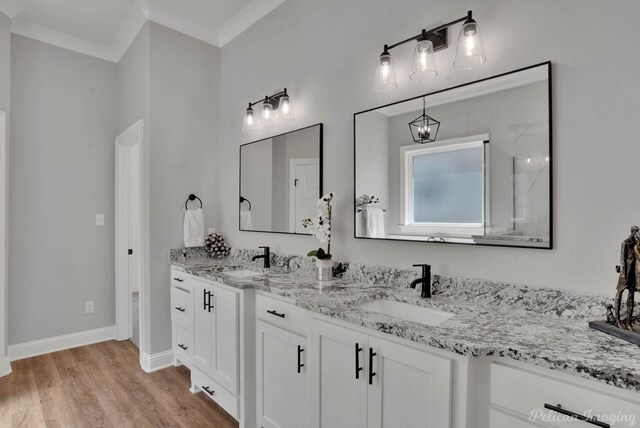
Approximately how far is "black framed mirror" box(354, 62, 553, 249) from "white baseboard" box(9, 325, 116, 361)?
3.09 meters

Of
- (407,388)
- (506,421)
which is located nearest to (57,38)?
(407,388)

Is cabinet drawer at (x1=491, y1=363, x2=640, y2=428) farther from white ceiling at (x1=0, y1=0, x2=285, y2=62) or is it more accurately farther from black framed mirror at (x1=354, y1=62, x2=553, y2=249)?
white ceiling at (x1=0, y1=0, x2=285, y2=62)

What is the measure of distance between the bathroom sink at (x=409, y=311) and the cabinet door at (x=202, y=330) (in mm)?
1174

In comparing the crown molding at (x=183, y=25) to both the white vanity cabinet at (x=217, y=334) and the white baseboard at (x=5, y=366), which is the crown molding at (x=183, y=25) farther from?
the white baseboard at (x=5, y=366)

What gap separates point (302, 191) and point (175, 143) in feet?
4.46

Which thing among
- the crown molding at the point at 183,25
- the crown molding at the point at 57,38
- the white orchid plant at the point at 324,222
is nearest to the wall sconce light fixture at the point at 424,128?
the white orchid plant at the point at 324,222

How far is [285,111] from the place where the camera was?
104 inches

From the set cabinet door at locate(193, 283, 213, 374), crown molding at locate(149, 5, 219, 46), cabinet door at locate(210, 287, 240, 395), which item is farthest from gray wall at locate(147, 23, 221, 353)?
cabinet door at locate(210, 287, 240, 395)

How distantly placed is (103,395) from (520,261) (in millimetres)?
2876

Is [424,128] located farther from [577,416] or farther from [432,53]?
[577,416]

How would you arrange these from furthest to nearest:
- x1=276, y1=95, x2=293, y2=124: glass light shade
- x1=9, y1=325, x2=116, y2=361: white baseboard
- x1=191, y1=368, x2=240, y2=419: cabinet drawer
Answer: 1. x1=9, y1=325, x2=116, y2=361: white baseboard
2. x1=276, y1=95, x2=293, y2=124: glass light shade
3. x1=191, y1=368, x2=240, y2=419: cabinet drawer

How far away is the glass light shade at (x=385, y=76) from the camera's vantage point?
1935 mm

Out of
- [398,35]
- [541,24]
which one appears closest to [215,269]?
[398,35]

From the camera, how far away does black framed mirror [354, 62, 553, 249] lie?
152 centimetres
